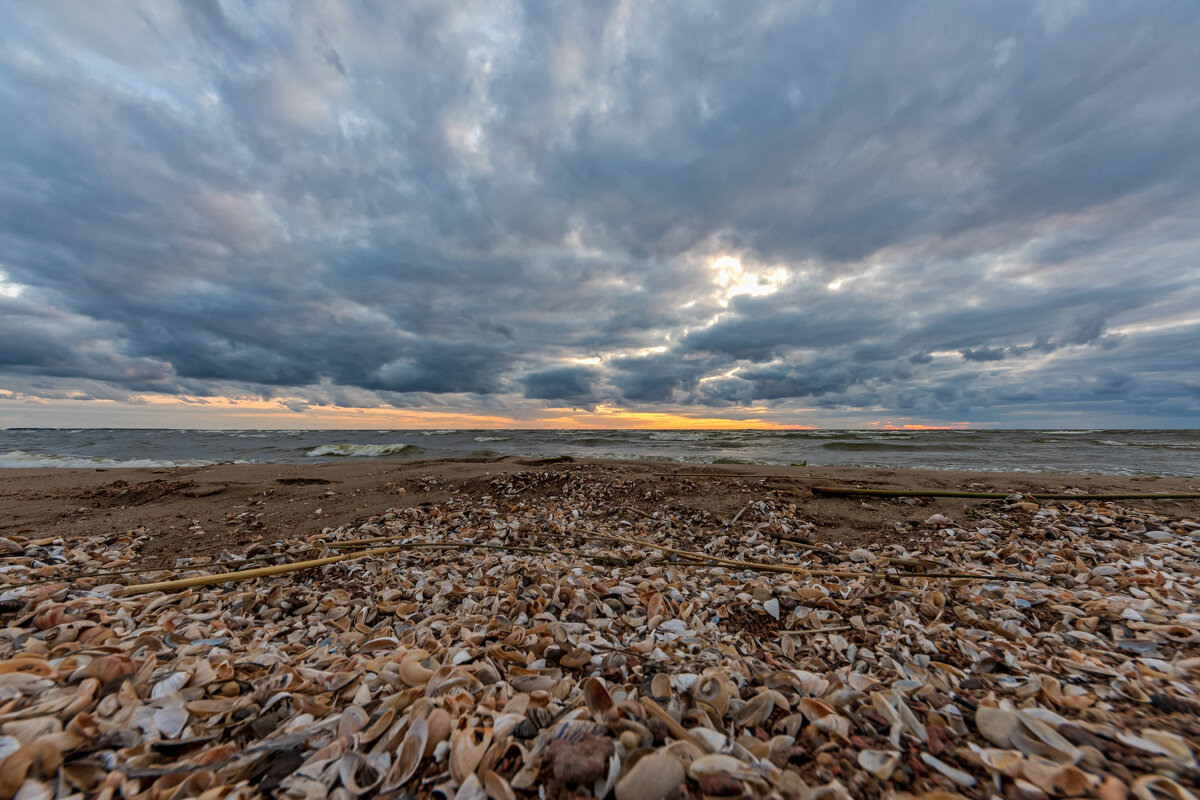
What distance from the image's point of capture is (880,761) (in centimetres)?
140

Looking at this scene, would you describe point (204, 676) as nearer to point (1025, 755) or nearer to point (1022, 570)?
point (1025, 755)

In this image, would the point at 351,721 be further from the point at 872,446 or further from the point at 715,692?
the point at 872,446

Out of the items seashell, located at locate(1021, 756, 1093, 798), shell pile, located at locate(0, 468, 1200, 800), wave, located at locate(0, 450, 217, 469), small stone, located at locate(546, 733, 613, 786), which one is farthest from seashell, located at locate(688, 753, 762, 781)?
wave, located at locate(0, 450, 217, 469)

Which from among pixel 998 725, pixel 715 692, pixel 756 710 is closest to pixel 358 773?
pixel 715 692

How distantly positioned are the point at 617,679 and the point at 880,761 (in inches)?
37.6

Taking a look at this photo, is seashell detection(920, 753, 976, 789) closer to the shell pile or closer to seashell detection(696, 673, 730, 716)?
the shell pile

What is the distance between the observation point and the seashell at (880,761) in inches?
53.6

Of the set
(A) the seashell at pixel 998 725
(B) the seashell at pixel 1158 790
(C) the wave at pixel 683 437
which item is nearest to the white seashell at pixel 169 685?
(A) the seashell at pixel 998 725

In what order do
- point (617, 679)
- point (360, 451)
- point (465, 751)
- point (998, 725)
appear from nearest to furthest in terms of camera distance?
point (465, 751) < point (998, 725) < point (617, 679) < point (360, 451)

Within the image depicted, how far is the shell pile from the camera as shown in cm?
132

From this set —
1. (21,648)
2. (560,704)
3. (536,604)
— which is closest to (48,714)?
(21,648)

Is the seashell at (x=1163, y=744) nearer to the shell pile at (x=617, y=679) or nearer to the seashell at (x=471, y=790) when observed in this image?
the shell pile at (x=617, y=679)

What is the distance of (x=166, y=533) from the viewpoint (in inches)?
196

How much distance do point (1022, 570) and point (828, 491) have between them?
2.97m
